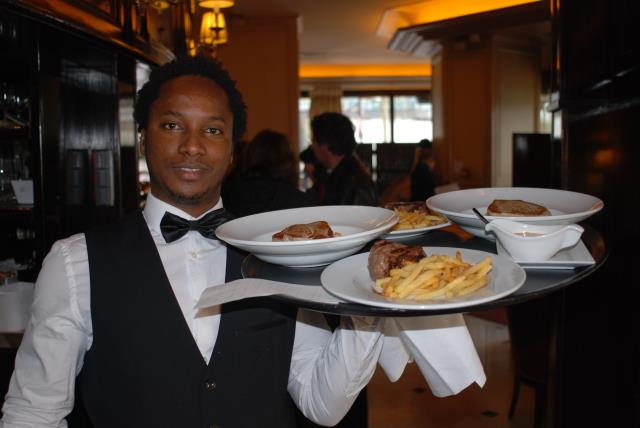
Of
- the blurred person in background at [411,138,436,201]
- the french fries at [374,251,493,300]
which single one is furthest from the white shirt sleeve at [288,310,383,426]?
the blurred person in background at [411,138,436,201]

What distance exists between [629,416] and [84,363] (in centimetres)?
204

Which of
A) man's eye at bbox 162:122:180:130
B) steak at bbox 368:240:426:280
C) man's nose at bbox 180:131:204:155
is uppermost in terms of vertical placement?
man's eye at bbox 162:122:180:130

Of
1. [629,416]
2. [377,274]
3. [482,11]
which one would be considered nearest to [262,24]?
[482,11]

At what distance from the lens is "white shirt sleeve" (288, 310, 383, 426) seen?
1299 millimetres

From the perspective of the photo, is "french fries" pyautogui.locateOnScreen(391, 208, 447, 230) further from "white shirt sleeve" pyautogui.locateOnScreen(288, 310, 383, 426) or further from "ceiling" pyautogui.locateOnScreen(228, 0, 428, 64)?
"ceiling" pyautogui.locateOnScreen(228, 0, 428, 64)

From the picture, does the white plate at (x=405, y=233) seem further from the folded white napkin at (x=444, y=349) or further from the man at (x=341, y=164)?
the man at (x=341, y=164)

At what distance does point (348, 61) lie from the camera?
13289 mm

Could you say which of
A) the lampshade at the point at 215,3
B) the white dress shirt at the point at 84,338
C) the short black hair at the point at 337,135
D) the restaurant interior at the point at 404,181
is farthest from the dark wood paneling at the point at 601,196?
the lampshade at the point at 215,3

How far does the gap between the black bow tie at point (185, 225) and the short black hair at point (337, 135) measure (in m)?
2.65

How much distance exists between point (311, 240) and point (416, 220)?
438 mm

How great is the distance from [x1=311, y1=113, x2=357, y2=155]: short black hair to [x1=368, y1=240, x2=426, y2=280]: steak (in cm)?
311

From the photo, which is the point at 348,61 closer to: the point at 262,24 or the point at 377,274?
the point at 262,24

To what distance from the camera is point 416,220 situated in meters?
1.39

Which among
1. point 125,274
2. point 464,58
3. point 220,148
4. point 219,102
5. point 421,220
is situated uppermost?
point 464,58
